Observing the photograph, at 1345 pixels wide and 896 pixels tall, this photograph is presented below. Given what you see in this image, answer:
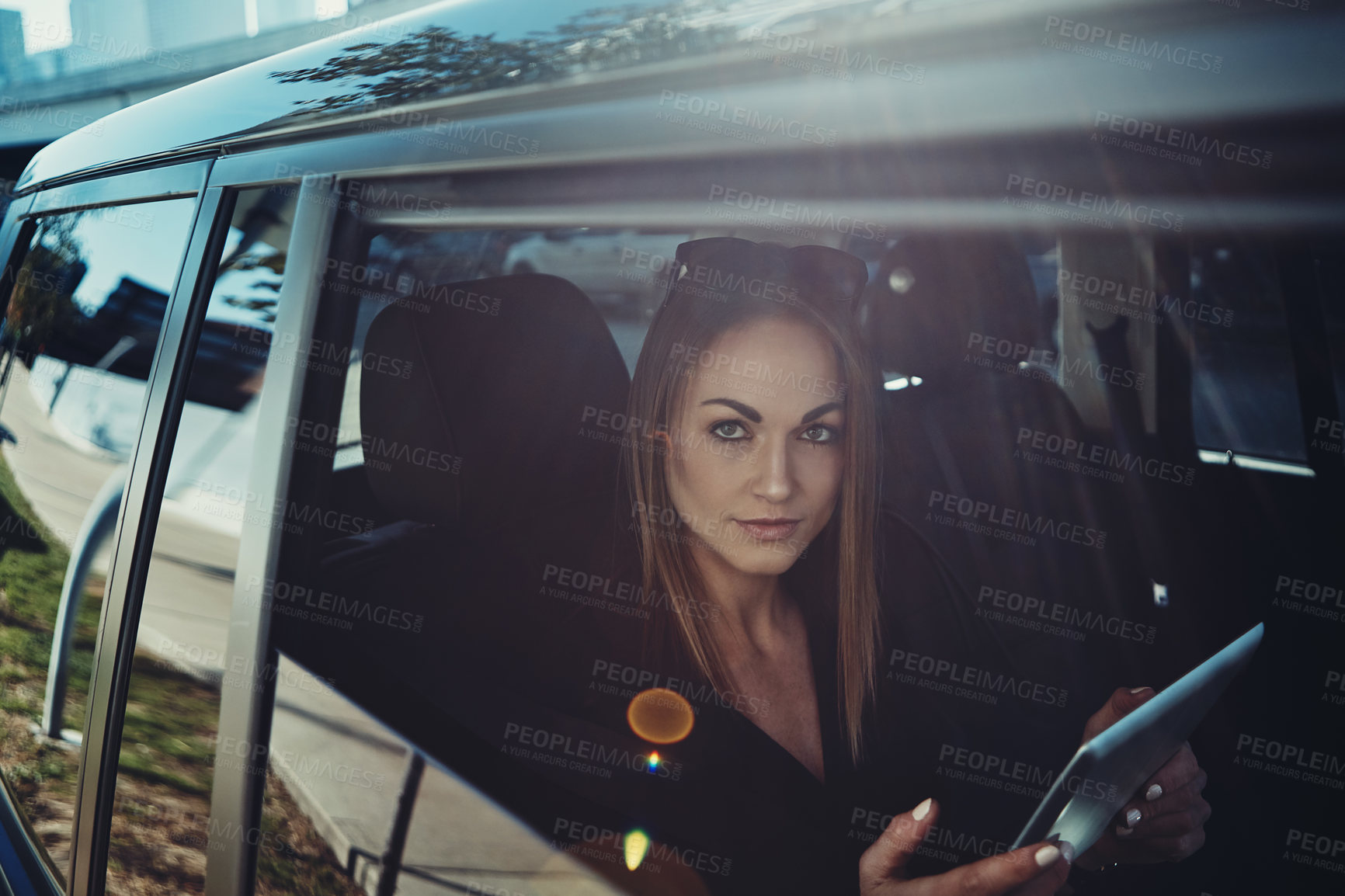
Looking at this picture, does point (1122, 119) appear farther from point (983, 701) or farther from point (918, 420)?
point (983, 701)

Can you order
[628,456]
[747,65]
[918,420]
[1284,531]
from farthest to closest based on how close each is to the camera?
[1284,531] < [918,420] < [628,456] < [747,65]

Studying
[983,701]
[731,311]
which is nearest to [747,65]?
[731,311]

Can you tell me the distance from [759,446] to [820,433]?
68mm

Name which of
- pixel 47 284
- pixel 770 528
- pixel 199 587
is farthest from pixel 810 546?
pixel 47 284

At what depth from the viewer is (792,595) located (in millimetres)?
953

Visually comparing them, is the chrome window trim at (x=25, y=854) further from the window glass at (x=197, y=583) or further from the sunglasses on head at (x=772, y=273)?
the sunglasses on head at (x=772, y=273)

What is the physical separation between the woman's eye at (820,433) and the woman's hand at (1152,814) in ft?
1.53

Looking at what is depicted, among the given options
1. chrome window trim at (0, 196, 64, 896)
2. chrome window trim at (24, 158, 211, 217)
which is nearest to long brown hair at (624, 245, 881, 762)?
chrome window trim at (24, 158, 211, 217)

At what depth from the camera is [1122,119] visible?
687mm

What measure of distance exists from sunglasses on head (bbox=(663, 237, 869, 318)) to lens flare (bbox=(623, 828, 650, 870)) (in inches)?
23.9

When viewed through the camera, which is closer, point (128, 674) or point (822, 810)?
point (822, 810)

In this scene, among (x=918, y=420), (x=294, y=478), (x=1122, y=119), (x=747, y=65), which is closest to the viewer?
(x=1122, y=119)

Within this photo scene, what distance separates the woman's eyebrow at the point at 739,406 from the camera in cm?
92

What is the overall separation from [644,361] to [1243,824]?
53.7 inches
